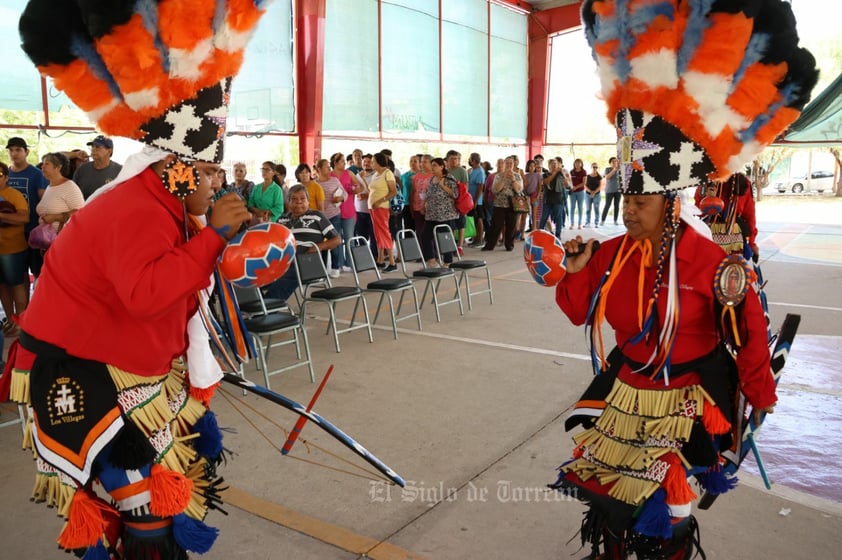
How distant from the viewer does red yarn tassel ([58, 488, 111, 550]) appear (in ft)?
6.83

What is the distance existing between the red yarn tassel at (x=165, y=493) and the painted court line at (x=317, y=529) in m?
1.10

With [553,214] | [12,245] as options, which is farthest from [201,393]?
[553,214]

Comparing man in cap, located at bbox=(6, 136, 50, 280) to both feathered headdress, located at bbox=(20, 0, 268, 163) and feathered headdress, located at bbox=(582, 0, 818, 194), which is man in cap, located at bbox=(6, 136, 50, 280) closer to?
feathered headdress, located at bbox=(20, 0, 268, 163)

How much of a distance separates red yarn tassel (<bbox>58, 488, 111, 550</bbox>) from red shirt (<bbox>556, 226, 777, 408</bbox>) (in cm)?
188

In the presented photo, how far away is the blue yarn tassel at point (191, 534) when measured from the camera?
2201mm

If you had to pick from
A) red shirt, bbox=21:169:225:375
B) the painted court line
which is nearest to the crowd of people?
red shirt, bbox=21:169:225:375

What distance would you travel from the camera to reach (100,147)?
680 centimetres

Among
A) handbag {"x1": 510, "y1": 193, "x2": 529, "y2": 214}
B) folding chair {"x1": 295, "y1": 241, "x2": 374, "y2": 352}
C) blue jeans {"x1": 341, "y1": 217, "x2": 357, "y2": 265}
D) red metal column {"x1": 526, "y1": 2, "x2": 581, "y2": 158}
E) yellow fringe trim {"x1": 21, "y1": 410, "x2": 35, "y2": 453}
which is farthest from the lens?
red metal column {"x1": 526, "y1": 2, "x2": 581, "y2": 158}

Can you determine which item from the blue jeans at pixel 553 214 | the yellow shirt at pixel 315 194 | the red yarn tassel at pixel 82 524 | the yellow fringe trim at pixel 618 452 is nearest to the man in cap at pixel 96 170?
the yellow shirt at pixel 315 194

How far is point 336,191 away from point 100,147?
3.80 metres

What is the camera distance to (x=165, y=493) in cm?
214

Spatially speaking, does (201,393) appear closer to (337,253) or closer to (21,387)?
(21,387)

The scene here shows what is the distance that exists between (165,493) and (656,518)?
1692 mm

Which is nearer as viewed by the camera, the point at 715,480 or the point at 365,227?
the point at 715,480
